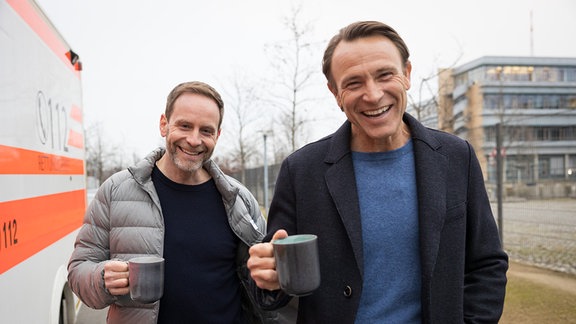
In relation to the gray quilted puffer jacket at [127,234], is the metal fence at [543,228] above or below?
below

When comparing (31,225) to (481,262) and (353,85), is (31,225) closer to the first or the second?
(353,85)

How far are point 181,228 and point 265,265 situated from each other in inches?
33.1

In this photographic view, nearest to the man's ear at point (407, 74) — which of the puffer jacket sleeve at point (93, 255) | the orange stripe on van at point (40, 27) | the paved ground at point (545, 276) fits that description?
the puffer jacket sleeve at point (93, 255)

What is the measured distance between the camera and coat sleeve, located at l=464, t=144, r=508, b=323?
170 centimetres

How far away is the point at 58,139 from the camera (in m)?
4.10

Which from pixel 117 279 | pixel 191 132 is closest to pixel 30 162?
pixel 191 132

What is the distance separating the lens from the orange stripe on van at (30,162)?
2.61m

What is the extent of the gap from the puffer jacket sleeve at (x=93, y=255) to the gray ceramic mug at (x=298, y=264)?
1000 millimetres

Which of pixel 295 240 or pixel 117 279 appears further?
pixel 117 279

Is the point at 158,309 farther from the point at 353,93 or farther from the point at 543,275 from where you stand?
the point at 543,275

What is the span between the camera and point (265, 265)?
1.56 metres

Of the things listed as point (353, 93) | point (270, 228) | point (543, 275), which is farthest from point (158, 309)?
point (543, 275)

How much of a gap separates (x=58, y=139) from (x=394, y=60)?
350cm

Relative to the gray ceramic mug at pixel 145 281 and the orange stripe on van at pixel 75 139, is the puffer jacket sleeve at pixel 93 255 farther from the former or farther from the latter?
the orange stripe on van at pixel 75 139
